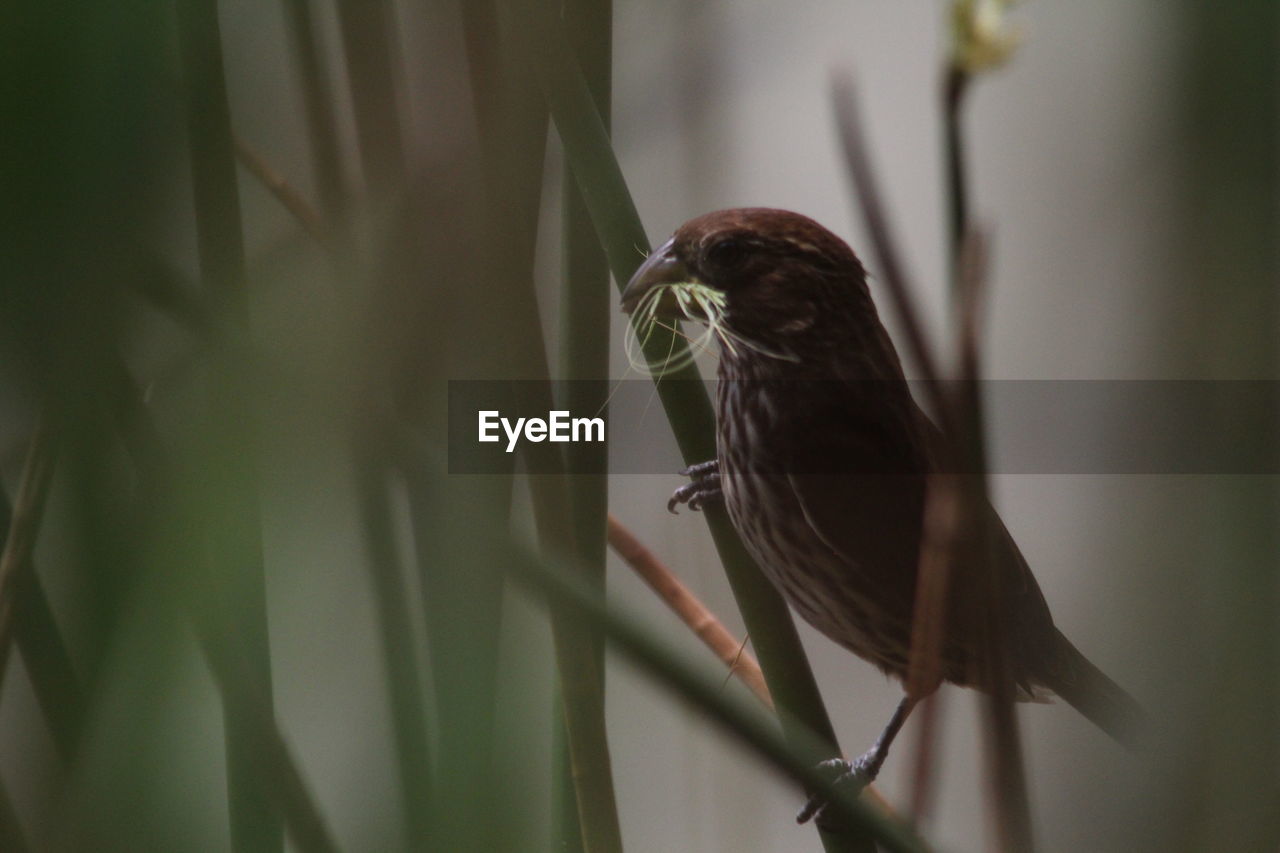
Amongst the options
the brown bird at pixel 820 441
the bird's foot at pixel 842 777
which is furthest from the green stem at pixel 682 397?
the brown bird at pixel 820 441

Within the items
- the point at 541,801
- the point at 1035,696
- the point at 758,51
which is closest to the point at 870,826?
the point at 541,801

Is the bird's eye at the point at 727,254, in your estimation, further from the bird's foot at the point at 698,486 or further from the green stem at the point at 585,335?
the green stem at the point at 585,335

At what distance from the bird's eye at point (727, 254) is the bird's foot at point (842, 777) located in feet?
1.27

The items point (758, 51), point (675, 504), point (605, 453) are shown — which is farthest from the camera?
point (758, 51)

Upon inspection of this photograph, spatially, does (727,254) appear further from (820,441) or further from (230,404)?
(230,404)

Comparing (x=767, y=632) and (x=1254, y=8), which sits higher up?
(x=1254, y=8)

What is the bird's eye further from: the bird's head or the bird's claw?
the bird's claw

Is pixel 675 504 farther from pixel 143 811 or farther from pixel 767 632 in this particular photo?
pixel 143 811

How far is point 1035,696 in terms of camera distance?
0.99 m

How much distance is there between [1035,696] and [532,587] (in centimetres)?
81

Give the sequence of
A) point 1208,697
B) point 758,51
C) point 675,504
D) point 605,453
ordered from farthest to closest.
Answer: point 758,51, point 675,504, point 605,453, point 1208,697

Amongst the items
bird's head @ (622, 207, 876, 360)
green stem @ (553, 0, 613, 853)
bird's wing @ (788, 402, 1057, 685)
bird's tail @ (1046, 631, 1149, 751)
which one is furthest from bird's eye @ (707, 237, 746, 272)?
bird's tail @ (1046, 631, 1149, 751)

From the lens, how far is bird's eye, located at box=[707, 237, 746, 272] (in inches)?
34.5

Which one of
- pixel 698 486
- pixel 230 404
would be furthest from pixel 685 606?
pixel 230 404
